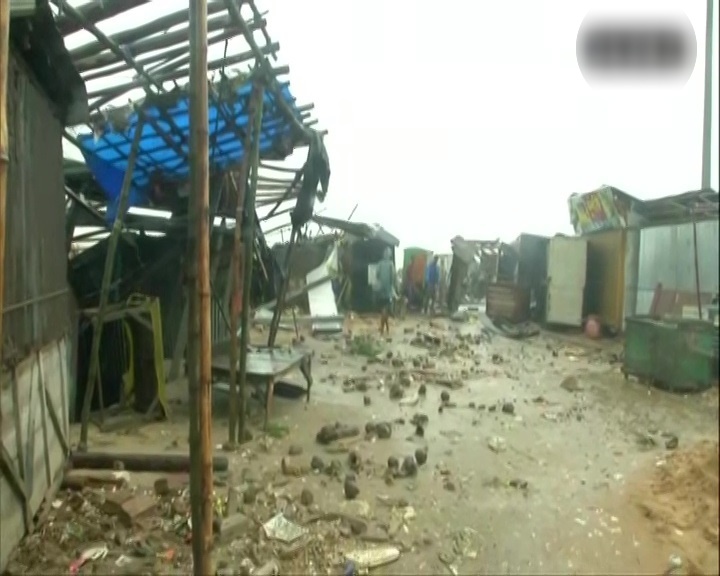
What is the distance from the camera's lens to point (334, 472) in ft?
12.1

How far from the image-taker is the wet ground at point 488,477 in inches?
67.0

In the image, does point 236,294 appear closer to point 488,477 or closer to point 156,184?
point 488,477

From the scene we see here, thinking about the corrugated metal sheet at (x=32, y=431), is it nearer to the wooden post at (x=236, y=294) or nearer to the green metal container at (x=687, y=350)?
the wooden post at (x=236, y=294)

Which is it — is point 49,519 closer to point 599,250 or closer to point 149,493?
point 149,493

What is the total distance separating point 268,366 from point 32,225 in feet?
8.13

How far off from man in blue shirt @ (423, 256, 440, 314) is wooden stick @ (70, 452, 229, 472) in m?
7.00

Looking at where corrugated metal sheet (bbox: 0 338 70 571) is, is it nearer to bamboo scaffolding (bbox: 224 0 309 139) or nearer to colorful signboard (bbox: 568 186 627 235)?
bamboo scaffolding (bbox: 224 0 309 139)

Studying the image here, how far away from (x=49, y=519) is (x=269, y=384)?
2055 mm

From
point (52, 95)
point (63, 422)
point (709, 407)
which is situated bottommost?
point (63, 422)

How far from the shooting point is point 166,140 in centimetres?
484

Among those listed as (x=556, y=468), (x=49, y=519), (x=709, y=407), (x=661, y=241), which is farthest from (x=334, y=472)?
(x=709, y=407)

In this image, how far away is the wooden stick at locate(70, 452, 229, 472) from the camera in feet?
11.7

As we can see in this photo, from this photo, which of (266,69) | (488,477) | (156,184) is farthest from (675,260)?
(156,184)

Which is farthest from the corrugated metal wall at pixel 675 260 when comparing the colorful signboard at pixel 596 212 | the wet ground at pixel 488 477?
the colorful signboard at pixel 596 212
